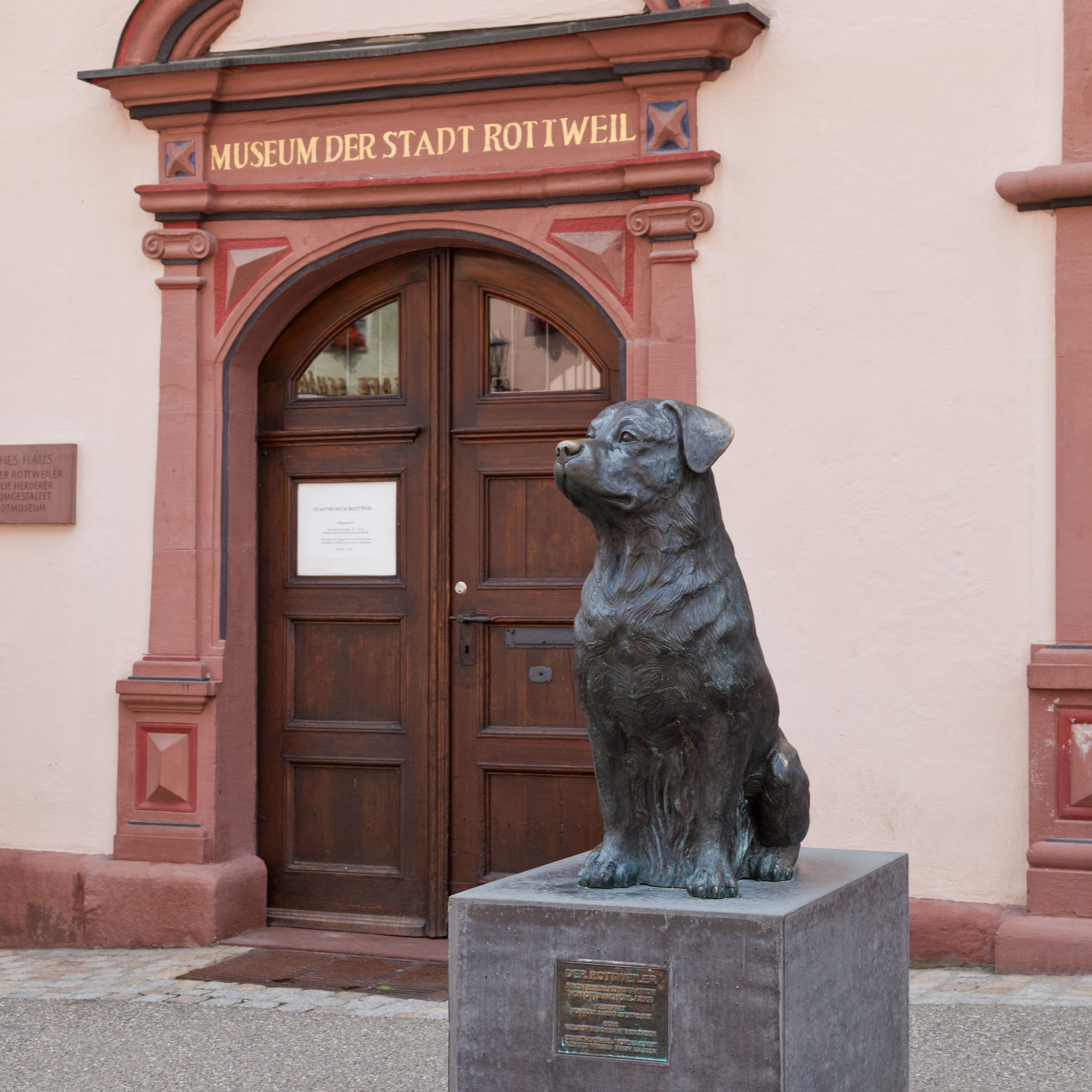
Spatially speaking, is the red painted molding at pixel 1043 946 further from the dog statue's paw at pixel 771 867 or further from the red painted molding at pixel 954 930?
the dog statue's paw at pixel 771 867

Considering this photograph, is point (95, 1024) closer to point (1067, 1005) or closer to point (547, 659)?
point (547, 659)

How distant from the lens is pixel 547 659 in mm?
6828

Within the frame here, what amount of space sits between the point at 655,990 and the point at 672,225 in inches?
140

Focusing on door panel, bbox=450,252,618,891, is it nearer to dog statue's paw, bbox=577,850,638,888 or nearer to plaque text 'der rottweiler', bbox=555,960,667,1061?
dog statue's paw, bbox=577,850,638,888

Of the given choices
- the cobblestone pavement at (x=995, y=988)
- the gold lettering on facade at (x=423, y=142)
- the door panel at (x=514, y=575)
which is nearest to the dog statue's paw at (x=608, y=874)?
the cobblestone pavement at (x=995, y=988)

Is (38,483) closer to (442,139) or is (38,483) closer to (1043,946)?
(442,139)

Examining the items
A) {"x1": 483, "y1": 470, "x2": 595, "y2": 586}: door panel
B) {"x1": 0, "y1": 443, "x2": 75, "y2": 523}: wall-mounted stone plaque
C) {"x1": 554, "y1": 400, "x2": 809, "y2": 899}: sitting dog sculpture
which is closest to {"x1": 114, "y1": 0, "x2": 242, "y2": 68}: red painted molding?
{"x1": 0, "y1": 443, "x2": 75, "y2": 523}: wall-mounted stone plaque

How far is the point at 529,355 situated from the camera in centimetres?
691

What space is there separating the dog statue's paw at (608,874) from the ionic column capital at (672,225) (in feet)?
10.3

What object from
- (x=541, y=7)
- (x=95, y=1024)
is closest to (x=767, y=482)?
(x=541, y=7)

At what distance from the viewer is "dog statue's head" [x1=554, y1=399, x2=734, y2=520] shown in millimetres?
3607

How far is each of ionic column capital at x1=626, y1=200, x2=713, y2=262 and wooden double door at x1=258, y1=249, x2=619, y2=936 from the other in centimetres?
51

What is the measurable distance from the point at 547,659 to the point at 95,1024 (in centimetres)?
227

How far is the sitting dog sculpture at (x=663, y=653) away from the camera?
3.64 m
